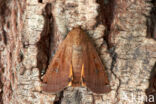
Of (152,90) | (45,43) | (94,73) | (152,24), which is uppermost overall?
(152,24)

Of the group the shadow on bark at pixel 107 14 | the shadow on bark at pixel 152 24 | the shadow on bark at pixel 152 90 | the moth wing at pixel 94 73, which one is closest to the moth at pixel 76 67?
the moth wing at pixel 94 73

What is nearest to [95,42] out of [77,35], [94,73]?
[77,35]

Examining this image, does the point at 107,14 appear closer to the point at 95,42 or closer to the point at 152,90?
the point at 95,42

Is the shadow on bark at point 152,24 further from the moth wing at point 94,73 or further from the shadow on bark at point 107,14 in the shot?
the moth wing at point 94,73

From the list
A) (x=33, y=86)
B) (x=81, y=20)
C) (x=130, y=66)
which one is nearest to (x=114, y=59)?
(x=130, y=66)

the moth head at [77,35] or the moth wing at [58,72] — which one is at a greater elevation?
the moth head at [77,35]

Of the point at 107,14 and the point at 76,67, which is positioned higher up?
the point at 107,14
